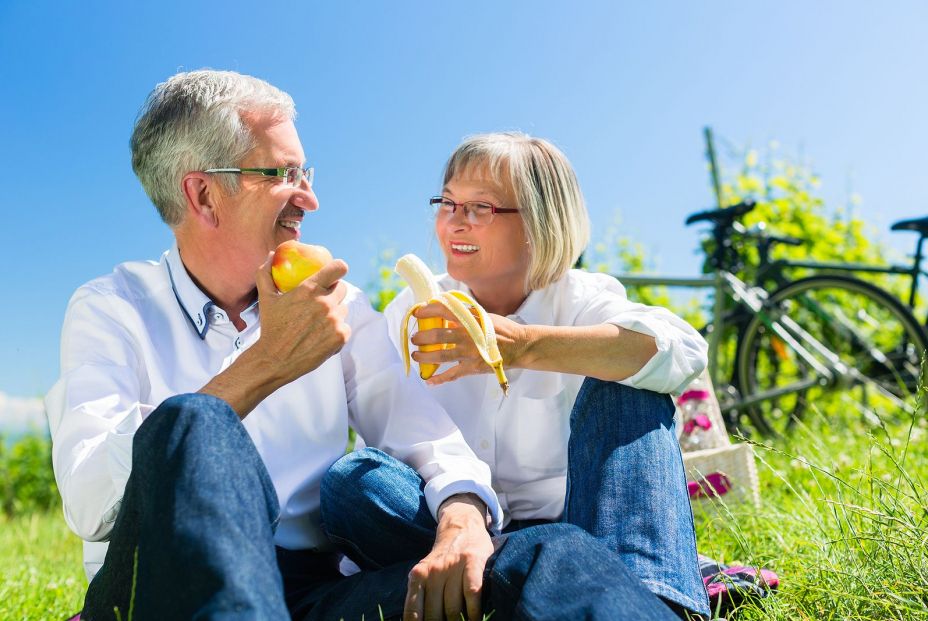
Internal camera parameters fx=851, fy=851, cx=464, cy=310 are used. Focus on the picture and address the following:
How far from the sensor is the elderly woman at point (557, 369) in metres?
1.94

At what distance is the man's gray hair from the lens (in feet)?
8.05

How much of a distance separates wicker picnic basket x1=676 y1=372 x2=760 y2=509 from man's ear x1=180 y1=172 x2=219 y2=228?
191cm

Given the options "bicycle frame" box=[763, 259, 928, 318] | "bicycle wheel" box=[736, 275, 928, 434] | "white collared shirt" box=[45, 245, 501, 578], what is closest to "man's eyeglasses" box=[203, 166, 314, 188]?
"white collared shirt" box=[45, 245, 501, 578]

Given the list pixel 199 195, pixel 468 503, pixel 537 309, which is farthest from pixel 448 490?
pixel 199 195

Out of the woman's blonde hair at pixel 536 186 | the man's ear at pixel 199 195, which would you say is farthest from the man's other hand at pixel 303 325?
the woman's blonde hair at pixel 536 186

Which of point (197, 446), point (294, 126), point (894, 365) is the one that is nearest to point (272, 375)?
point (197, 446)

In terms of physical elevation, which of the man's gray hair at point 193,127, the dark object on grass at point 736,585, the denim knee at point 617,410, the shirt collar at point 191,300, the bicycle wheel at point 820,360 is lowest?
the bicycle wheel at point 820,360

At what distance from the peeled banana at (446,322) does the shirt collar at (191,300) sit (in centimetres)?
54

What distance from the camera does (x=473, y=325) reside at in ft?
6.69

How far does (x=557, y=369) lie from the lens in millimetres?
2176

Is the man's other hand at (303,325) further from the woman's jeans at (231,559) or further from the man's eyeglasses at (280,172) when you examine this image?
the man's eyeglasses at (280,172)

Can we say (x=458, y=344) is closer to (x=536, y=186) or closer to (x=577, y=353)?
(x=577, y=353)

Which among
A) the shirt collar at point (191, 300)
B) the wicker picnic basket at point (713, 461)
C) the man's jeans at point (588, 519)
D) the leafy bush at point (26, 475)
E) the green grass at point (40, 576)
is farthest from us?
the leafy bush at point (26, 475)

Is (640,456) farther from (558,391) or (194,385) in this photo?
(194,385)
